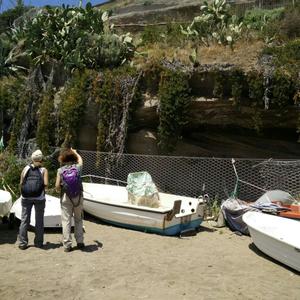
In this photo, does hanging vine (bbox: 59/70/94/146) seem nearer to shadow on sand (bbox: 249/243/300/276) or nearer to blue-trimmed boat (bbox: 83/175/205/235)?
blue-trimmed boat (bbox: 83/175/205/235)

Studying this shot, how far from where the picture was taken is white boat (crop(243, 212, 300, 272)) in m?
8.36

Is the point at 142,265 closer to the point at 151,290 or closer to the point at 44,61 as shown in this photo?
the point at 151,290

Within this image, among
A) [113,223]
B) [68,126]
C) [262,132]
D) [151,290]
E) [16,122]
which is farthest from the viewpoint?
[16,122]

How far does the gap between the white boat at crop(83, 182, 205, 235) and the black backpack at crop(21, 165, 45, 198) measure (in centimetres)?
241

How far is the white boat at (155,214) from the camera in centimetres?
1075

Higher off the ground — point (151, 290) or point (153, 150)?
point (153, 150)

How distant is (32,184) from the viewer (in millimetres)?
9219


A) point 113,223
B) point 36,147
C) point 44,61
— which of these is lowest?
point 113,223

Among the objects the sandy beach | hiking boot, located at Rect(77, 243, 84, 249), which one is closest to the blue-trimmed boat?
the sandy beach

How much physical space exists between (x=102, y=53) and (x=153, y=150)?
339 cm

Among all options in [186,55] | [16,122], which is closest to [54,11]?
[16,122]

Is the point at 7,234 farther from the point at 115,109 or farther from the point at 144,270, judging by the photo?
the point at 115,109

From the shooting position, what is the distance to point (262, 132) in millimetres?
13844

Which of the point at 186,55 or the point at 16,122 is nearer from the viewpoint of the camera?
the point at 186,55
